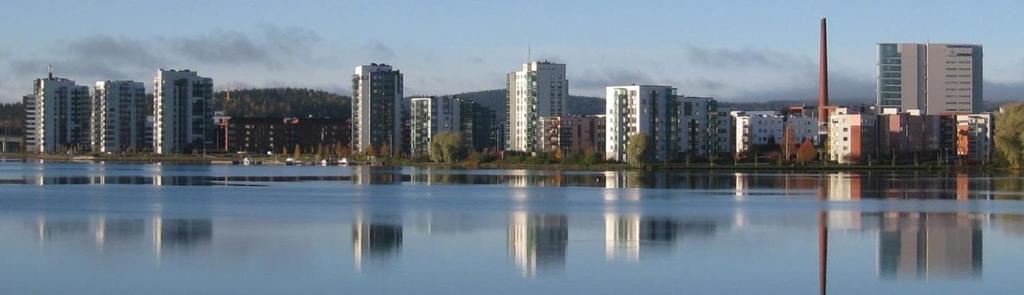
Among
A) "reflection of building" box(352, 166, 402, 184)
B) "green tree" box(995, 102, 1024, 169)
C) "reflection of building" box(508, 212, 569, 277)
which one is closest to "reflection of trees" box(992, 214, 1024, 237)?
"reflection of building" box(508, 212, 569, 277)

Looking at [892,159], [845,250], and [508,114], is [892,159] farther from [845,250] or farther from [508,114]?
[845,250]

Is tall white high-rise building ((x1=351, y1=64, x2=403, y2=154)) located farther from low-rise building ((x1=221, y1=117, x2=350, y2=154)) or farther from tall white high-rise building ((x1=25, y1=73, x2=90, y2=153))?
tall white high-rise building ((x1=25, y1=73, x2=90, y2=153))

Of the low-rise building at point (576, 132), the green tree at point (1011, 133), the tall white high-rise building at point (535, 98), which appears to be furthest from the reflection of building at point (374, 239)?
the tall white high-rise building at point (535, 98)

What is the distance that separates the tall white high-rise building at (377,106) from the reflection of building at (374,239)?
85513 millimetres

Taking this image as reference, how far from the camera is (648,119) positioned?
279ft

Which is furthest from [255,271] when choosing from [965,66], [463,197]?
[965,66]

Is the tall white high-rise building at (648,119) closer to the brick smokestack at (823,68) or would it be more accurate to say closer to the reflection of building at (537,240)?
the brick smokestack at (823,68)

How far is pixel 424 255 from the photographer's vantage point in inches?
843

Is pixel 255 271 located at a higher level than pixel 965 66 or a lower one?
lower

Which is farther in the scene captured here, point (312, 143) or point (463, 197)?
point (312, 143)

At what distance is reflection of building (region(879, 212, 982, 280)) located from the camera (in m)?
19.7

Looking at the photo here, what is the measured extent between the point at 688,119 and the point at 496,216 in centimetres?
5813

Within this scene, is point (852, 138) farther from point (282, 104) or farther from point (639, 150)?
point (282, 104)

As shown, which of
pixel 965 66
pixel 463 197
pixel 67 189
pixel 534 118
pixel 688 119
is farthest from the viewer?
pixel 965 66
